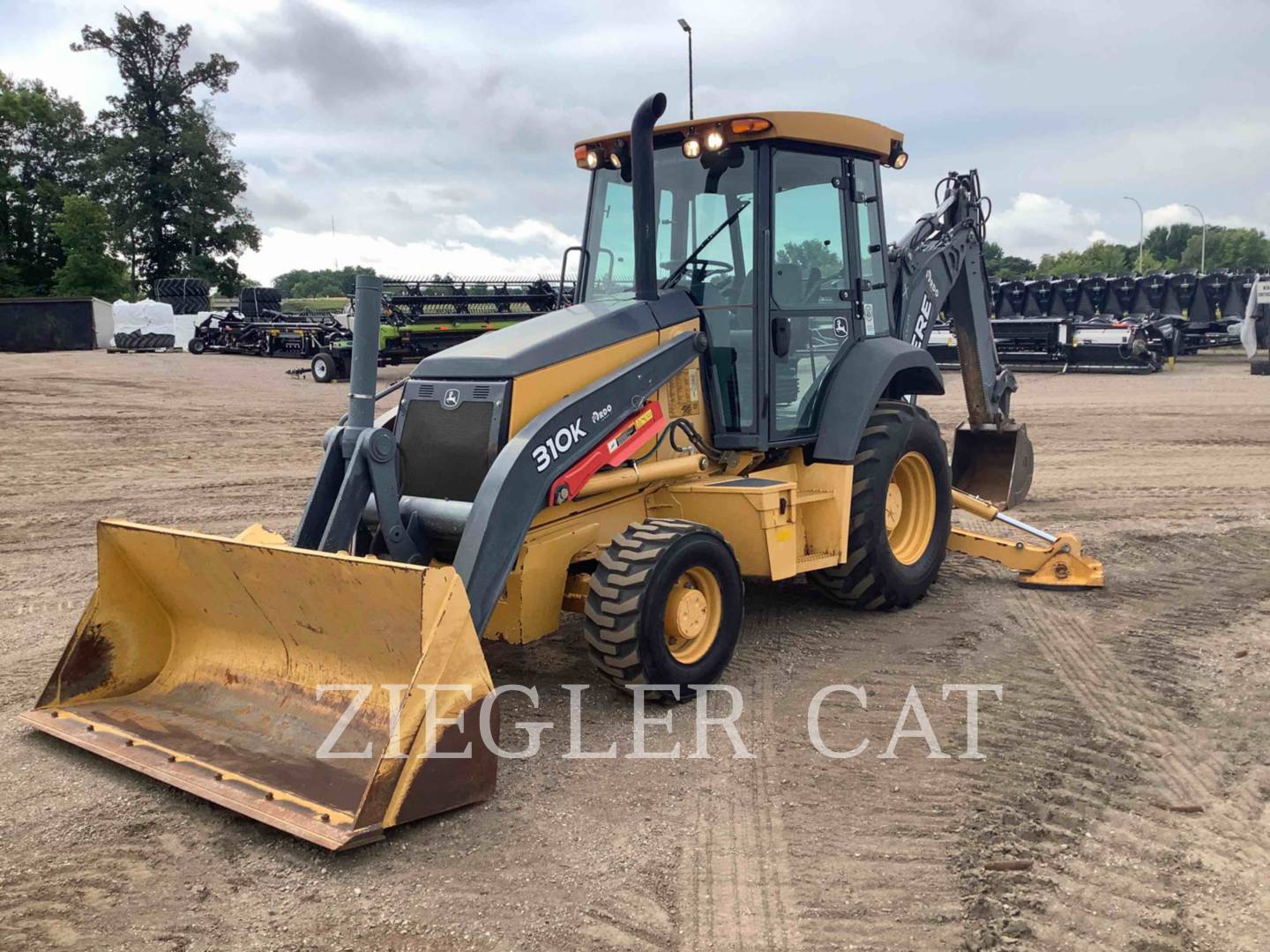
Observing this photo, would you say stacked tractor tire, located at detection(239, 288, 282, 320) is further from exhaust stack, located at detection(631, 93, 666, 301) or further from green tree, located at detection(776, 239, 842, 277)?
exhaust stack, located at detection(631, 93, 666, 301)

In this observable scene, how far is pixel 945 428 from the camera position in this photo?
1560cm

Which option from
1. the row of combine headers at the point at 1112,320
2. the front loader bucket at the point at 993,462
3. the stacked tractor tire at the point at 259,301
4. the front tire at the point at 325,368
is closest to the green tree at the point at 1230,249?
the row of combine headers at the point at 1112,320

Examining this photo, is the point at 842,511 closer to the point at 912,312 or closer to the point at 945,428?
the point at 912,312

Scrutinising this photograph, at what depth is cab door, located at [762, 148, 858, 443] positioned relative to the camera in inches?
218

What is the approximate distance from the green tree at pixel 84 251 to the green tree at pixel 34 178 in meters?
1.96

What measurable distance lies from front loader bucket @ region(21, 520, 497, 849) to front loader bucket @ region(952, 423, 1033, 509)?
574 cm

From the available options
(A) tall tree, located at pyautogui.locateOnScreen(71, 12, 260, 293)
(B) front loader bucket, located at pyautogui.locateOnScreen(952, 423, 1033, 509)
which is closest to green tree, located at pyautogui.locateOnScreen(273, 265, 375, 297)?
(A) tall tree, located at pyautogui.locateOnScreen(71, 12, 260, 293)

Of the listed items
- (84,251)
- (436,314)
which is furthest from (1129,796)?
(84,251)

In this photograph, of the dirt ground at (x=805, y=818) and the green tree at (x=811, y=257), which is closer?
the dirt ground at (x=805, y=818)

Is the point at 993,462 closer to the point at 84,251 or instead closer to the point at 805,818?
the point at 805,818

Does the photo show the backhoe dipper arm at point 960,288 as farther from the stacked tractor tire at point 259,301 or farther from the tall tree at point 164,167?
the tall tree at point 164,167

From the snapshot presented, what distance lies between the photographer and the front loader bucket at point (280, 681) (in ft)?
11.8

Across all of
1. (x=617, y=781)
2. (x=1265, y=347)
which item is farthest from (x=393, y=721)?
(x=1265, y=347)

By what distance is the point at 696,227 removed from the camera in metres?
5.61
